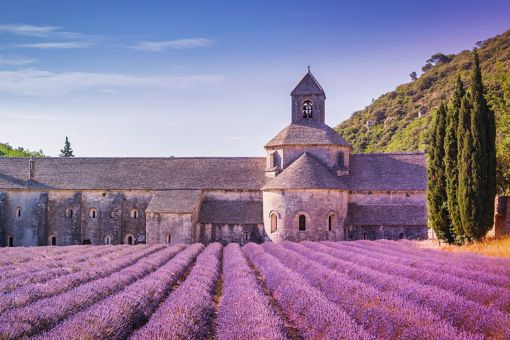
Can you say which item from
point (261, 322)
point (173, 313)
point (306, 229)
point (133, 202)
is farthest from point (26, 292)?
point (133, 202)

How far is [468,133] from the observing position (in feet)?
83.0

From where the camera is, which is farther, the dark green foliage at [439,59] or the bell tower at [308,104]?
the dark green foliage at [439,59]

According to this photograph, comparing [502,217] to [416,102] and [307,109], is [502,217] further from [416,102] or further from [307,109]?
[416,102]

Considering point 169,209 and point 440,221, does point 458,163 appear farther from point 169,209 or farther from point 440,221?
point 169,209

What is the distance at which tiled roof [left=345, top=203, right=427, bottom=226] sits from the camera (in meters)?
37.5

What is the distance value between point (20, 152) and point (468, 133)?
83464 mm

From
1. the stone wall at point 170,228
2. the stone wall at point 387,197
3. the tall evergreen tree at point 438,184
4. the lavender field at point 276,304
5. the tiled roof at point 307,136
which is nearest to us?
A: the lavender field at point 276,304

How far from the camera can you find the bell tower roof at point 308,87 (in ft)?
140

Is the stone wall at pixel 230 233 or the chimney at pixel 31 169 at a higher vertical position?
the chimney at pixel 31 169

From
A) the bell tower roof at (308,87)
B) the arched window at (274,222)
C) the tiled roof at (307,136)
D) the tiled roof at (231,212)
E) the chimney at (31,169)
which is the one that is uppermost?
the bell tower roof at (308,87)

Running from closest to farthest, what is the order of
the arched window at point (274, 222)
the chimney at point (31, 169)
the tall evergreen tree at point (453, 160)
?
the tall evergreen tree at point (453, 160)
the arched window at point (274, 222)
the chimney at point (31, 169)

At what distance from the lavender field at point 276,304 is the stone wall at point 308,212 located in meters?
17.5

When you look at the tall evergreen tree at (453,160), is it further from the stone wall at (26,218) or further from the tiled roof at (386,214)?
the stone wall at (26,218)

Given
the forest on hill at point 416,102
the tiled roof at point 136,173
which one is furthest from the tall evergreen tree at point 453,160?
the forest on hill at point 416,102
